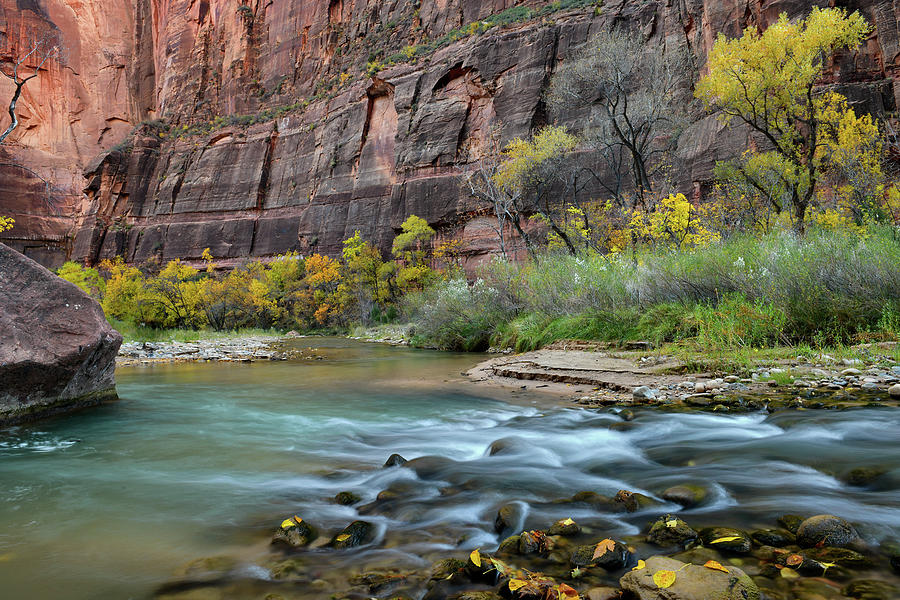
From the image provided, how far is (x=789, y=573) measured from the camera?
1.99 metres

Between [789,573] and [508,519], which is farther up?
[789,573]

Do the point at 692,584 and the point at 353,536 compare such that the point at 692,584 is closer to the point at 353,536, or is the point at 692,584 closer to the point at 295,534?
the point at 353,536

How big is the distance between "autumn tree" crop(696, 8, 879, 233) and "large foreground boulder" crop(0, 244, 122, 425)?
58.1 ft

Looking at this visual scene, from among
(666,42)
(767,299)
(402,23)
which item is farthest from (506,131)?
(767,299)

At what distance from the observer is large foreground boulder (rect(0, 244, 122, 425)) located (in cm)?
578

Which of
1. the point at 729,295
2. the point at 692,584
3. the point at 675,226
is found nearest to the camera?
the point at 692,584

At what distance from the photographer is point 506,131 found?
4009 cm

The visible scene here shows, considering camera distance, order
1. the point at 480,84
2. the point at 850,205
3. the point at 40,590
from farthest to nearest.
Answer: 1. the point at 480,84
2. the point at 850,205
3. the point at 40,590

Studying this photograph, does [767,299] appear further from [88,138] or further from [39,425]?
[88,138]

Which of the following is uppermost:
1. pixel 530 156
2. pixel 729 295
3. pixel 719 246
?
pixel 530 156

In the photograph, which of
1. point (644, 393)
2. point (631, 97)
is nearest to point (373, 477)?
point (644, 393)

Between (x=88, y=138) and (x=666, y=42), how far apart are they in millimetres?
76964

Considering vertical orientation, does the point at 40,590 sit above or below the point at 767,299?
below

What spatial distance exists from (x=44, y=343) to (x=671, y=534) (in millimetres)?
7041
